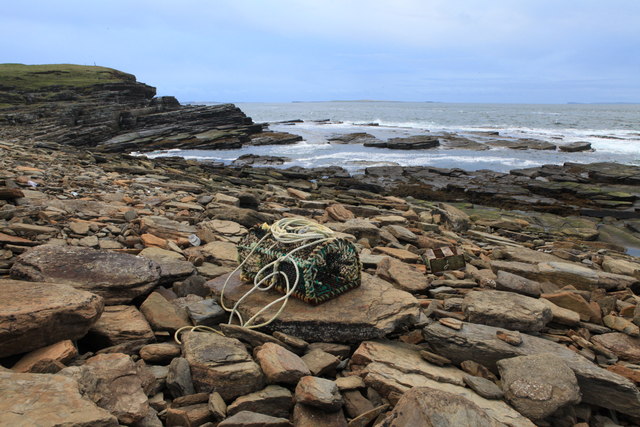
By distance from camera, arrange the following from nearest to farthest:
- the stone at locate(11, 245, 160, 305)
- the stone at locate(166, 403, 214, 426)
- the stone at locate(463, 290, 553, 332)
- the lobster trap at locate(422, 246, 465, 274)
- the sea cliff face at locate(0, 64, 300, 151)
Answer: the stone at locate(166, 403, 214, 426) < the stone at locate(11, 245, 160, 305) < the stone at locate(463, 290, 553, 332) < the lobster trap at locate(422, 246, 465, 274) < the sea cliff face at locate(0, 64, 300, 151)

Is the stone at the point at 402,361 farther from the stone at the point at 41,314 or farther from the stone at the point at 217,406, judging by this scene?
the stone at the point at 41,314

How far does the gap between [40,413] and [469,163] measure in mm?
28353

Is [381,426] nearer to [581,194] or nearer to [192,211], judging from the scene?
[192,211]

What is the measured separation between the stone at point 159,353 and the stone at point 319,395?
1.09 meters

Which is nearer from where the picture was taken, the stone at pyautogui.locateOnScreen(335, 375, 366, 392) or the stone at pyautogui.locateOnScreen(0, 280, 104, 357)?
the stone at pyautogui.locateOnScreen(0, 280, 104, 357)

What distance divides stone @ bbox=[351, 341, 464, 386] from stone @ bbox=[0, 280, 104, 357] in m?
2.09

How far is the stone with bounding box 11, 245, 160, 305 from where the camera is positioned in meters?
3.63

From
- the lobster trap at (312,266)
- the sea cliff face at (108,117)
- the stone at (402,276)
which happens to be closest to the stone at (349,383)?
the lobster trap at (312,266)

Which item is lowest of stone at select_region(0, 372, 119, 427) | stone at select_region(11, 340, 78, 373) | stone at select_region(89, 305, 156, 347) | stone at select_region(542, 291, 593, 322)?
stone at select_region(542, 291, 593, 322)

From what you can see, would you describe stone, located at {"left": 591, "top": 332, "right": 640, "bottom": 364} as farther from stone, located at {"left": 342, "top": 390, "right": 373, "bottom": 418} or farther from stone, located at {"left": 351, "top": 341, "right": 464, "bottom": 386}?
stone, located at {"left": 342, "top": 390, "right": 373, "bottom": 418}

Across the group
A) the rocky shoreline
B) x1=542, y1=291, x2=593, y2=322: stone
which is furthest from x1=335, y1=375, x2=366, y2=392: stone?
x1=542, y1=291, x2=593, y2=322: stone

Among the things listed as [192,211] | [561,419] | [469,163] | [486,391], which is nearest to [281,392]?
[486,391]

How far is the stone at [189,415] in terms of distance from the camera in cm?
251

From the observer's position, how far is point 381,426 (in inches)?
95.0
